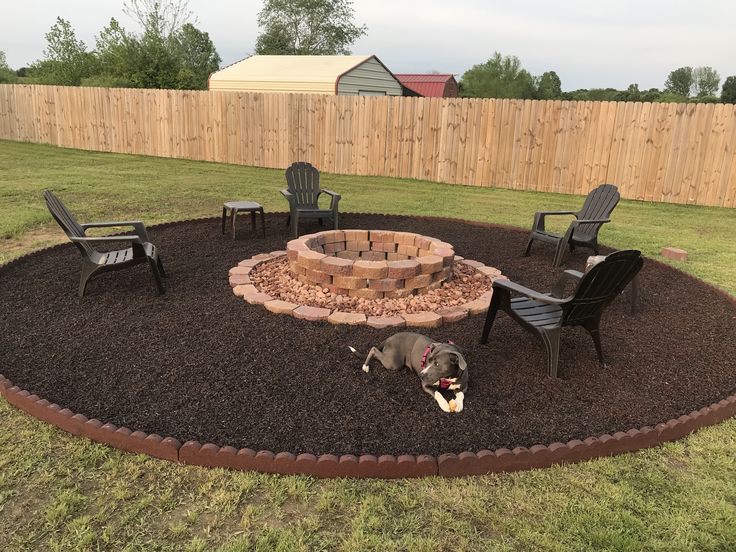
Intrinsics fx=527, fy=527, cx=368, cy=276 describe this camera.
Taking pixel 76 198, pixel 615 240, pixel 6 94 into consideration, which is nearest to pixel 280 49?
pixel 6 94

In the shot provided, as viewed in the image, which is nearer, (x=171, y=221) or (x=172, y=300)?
(x=172, y=300)

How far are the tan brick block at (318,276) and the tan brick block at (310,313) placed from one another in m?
0.38

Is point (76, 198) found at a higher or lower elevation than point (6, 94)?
lower

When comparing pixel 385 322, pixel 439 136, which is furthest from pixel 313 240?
pixel 439 136

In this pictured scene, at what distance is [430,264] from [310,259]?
108 cm

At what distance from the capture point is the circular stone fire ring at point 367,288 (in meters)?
4.38

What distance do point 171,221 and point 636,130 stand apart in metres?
9.15

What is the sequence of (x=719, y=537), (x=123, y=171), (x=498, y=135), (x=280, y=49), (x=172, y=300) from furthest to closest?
(x=280, y=49)
(x=123, y=171)
(x=498, y=135)
(x=172, y=300)
(x=719, y=537)

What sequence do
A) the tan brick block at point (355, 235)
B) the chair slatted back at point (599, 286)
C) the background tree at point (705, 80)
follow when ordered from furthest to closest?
the background tree at point (705, 80), the tan brick block at point (355, 235), the chair slatted back at point (599, 286)

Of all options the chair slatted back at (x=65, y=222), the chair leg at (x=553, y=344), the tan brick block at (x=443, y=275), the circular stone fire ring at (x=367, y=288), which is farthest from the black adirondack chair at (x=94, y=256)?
the chair leg at (x=553, y=344)

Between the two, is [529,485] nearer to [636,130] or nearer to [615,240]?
[615,240]

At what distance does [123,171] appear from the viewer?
13.0m

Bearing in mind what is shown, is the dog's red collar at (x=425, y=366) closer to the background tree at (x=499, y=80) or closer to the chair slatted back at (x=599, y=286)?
the chair slatted back at (x=599, y=286)

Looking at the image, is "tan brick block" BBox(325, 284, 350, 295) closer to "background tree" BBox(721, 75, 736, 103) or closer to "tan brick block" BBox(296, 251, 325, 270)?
"tan brick block" BBox(296, 251, 325, 270)
